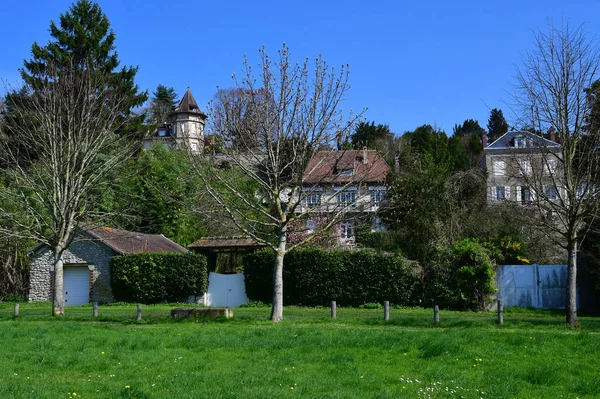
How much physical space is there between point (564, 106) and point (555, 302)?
12.6 m

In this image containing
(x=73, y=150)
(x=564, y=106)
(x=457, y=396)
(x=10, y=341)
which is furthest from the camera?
(x=73, y=150)

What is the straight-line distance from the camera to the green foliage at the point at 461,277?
97.1ft

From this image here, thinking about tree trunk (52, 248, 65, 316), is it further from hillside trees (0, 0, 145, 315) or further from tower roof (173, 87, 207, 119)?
tower roof (173, 87, 207, 119)

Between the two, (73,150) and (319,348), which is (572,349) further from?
(73,150)

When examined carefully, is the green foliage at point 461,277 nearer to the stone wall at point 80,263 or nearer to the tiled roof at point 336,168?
the tiled roof at point 336,168

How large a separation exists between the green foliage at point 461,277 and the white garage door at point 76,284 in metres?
19.3

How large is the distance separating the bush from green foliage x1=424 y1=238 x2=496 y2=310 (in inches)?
487

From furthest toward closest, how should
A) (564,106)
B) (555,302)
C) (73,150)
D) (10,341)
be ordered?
(555,302) < (73,150) < (564,106) < (10,341)

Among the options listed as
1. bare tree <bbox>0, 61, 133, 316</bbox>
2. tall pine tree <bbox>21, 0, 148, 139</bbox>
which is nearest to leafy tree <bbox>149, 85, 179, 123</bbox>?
tall pine tree <bbox>21, 0, 148, 139</bbox>

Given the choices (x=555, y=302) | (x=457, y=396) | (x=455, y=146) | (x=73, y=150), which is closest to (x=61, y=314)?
(x=73, y=150)

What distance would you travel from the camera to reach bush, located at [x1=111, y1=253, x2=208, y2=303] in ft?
114

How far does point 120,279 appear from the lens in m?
35.0

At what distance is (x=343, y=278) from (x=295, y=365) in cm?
2077

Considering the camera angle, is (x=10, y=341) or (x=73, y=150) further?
(x=73, y=150)
